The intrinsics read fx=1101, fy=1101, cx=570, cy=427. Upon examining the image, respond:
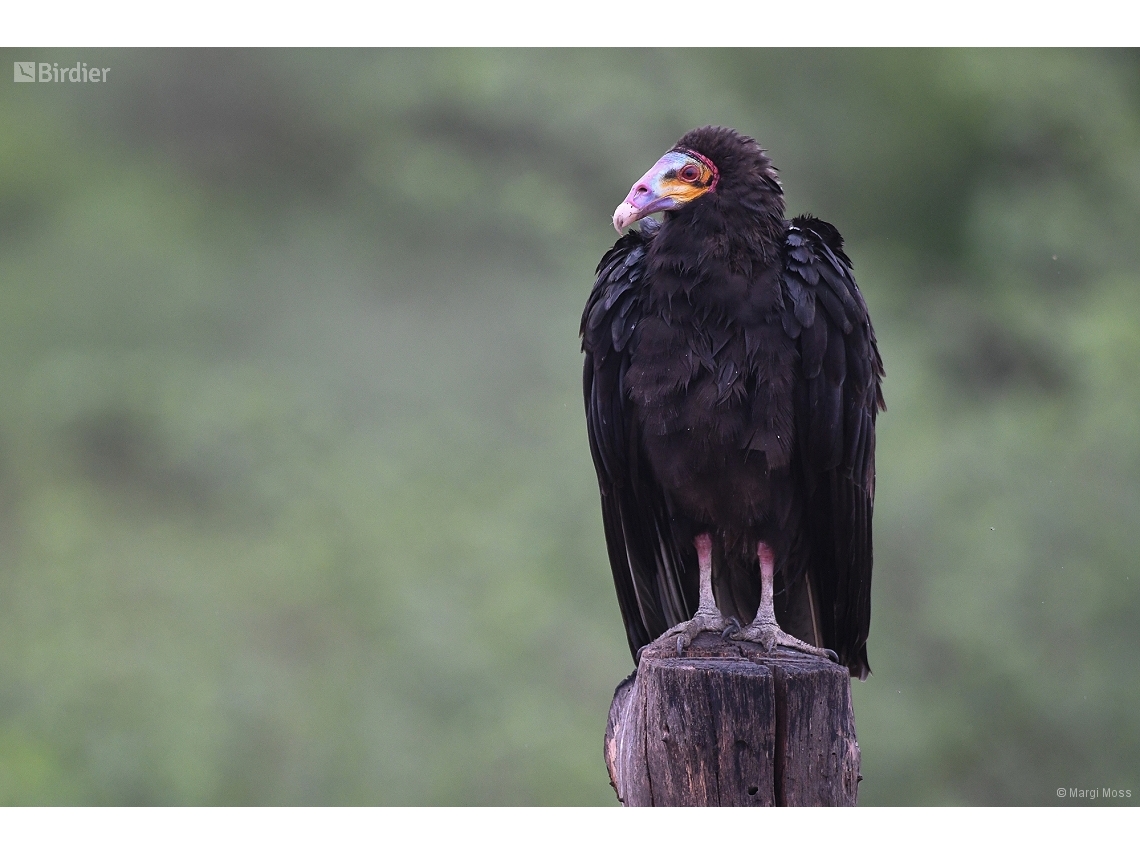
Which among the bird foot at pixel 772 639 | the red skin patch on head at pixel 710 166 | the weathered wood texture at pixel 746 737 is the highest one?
the red skin patch on head at pixel 710 166

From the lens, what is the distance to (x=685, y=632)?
108 inches

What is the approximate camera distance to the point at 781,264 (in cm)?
294

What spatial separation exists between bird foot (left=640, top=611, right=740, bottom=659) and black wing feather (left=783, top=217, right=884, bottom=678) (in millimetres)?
409

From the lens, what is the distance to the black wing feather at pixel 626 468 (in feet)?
9.95

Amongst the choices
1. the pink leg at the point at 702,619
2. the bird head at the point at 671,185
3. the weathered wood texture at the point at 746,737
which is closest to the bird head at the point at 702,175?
the bird head at the point at 671,185

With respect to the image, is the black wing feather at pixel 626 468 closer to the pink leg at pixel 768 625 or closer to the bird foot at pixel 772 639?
the pink leg at pixel 768 625

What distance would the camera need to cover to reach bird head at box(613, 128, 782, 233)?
2.95 m

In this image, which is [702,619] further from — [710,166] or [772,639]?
[710,166]

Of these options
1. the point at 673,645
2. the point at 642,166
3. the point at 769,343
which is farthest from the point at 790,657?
the point at 642,166

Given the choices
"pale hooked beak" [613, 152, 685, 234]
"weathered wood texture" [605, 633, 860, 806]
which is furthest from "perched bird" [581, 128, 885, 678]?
"weathered wood texture" [605, 633, 860, 806]

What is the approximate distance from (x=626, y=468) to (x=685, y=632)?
546 millimetres

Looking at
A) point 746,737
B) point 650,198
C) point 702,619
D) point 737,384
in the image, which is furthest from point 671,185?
point 746,737

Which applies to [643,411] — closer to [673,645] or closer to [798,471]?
[798,471]

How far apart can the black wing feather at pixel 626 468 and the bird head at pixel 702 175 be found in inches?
7.1
